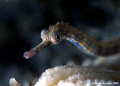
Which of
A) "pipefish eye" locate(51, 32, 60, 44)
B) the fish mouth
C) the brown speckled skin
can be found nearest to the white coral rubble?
the fish mouth

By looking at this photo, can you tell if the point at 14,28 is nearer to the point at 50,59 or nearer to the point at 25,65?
the point at 25,65

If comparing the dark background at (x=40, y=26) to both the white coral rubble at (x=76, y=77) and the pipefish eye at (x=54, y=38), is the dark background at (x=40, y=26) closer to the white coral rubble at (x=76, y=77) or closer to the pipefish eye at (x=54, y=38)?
the pipefish eye at (x=54, y=38)

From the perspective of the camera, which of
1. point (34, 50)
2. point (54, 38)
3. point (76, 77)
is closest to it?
point (76, 77)

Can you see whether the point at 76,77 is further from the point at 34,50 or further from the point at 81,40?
the point at 81,40

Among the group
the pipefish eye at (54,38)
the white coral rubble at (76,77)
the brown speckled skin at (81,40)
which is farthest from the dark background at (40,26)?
the white coral rubble at (76,77)

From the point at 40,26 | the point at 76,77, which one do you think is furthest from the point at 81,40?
the point at 76,77

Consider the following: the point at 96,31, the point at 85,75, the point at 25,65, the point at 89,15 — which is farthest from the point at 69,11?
the point at 85,75

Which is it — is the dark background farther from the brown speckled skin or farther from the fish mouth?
the fish mouth

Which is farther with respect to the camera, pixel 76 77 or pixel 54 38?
pixel 54 38
